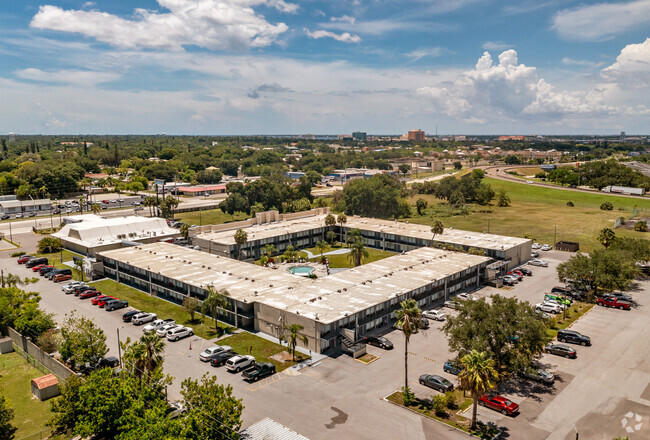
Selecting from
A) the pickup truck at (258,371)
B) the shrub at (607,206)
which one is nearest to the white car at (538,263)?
the pickup truck at (258,371)

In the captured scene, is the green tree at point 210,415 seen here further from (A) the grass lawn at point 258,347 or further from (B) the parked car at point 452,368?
(B) the parked car at point 452,368

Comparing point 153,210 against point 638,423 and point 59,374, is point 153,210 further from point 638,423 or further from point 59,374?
point 638,423

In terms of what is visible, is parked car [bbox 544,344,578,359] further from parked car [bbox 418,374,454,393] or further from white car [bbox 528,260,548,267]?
white car [bbox 528,260,548,267]

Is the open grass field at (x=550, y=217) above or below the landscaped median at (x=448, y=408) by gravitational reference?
above

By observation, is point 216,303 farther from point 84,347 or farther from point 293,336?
point 84,347

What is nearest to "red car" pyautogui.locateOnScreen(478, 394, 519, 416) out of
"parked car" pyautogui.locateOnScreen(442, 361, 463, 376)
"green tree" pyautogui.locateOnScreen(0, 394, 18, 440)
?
"parked car" pyautogui.locateOnScreen(442, 361, 463, 376)

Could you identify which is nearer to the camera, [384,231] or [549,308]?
[549,308]

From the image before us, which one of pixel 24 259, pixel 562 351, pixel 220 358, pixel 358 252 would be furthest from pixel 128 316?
pixel 562 351

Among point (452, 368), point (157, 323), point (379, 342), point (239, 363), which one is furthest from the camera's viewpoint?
point (157, 323)
